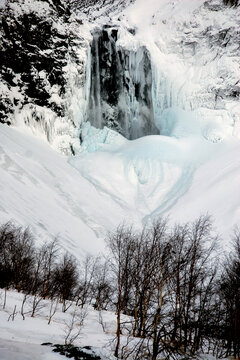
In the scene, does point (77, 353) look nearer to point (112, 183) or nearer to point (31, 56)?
point (112, 183)

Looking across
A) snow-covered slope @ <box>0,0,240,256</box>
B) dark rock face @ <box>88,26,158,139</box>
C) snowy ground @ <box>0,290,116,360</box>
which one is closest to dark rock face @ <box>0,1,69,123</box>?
snow-covered slope @ <box>0,0,240,256</box>

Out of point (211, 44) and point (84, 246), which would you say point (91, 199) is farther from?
point (211, 44)

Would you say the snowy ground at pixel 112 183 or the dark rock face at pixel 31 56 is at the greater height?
the dark rock face at pixel 31 56

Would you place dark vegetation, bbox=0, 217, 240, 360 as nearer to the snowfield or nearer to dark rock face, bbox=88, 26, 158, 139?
the snowfield

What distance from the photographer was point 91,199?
137 feet

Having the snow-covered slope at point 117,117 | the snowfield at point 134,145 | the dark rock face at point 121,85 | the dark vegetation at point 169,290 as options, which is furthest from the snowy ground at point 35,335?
the dark rock face at point 121,85

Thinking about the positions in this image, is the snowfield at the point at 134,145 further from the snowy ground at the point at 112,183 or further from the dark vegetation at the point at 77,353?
the dark vegetation at the point at 77,353

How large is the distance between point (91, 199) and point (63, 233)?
10.9 m

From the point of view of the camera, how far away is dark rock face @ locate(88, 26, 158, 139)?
2596 inches

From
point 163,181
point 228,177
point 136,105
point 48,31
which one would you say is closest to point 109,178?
point 163,181

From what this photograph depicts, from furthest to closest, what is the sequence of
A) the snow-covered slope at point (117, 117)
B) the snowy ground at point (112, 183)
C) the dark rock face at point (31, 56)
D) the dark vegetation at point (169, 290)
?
the dark rock face at point (31, 56) < the snow-covered slope at point (117, 117) < the snowy ground at point (112, 183) < the dark vegetation at point (169, 290)

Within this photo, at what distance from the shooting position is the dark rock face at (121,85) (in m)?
65.9

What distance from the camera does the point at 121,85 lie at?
6775 centimetres

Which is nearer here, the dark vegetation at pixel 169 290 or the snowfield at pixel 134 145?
the dark vegetation at pixel 169 290
